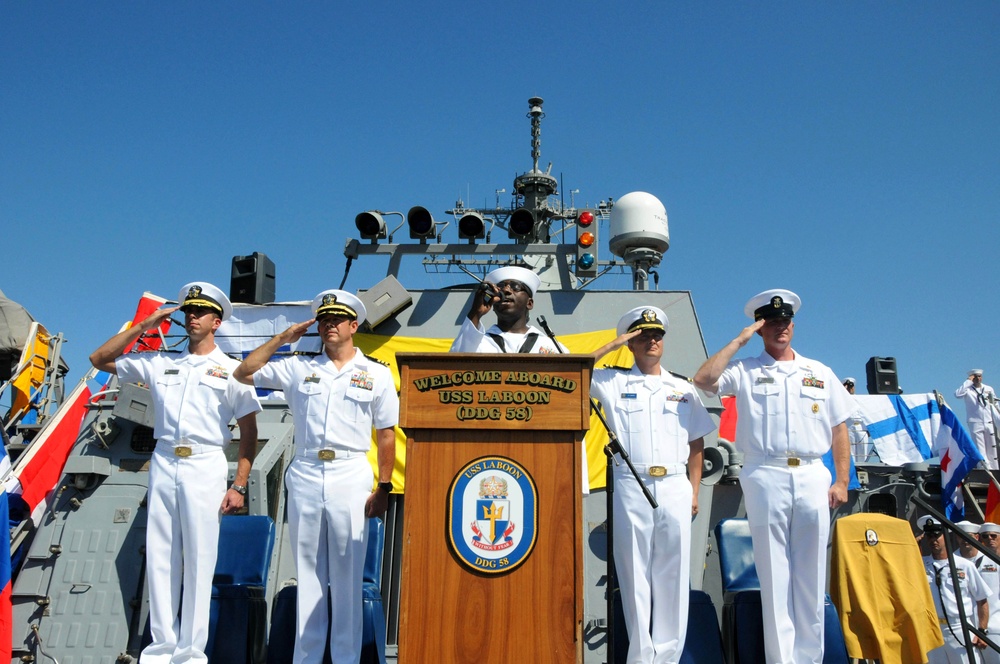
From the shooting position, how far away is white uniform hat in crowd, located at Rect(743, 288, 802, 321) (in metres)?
4.21

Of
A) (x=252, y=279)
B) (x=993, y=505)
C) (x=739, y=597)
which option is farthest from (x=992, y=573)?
(x=252, y=279)

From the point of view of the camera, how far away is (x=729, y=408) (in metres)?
6.95

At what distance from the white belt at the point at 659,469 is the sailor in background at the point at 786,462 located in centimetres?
31

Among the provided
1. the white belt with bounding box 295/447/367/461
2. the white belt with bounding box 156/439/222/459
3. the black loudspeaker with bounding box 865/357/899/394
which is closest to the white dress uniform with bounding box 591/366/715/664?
the white belt with bounding box 295/447/367/461

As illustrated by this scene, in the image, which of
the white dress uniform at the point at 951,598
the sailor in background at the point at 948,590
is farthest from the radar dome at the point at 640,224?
the white dress uniform at the point at 951,598

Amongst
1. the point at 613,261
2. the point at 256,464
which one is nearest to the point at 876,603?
the point at 256,464

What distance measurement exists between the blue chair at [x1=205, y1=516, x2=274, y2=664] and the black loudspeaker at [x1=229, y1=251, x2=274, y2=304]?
363 centimetres

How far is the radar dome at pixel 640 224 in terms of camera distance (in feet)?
25.4

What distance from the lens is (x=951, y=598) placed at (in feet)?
20.0

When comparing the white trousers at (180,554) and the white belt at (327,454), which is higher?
the white belt at (327,454)

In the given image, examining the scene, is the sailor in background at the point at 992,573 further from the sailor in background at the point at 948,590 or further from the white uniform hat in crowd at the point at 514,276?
the white uniform hat in crowd at the point at 514,276

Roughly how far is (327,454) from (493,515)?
1249 millimetres

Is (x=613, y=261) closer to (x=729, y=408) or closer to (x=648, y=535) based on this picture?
(x=729, y=408)

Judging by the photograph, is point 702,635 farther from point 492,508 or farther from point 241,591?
point 241,591
